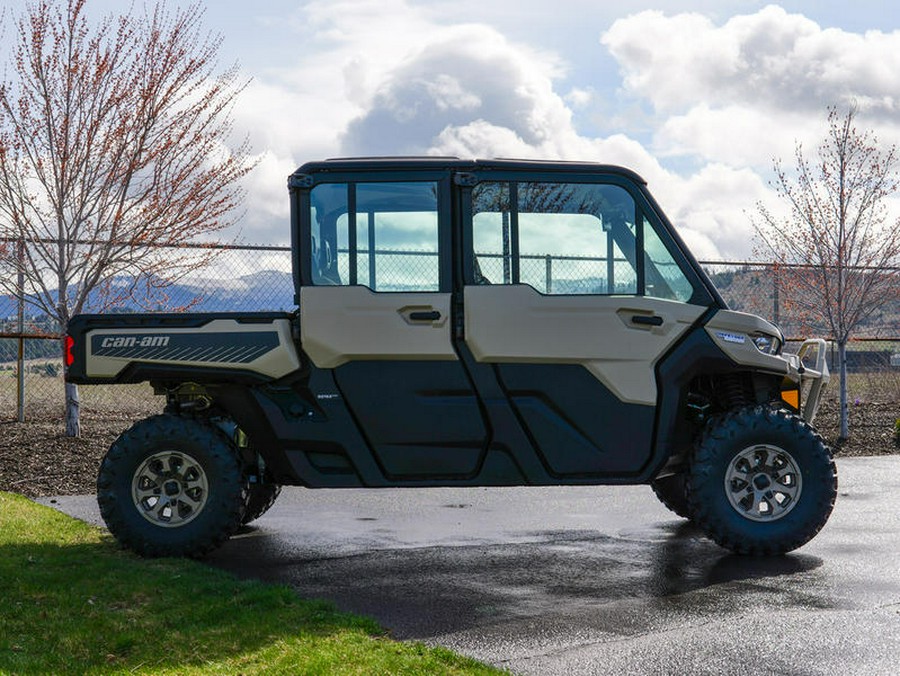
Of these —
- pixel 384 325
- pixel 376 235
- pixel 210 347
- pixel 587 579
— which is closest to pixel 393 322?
pixel 384 325

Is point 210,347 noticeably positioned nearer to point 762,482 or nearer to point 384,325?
point 384,325

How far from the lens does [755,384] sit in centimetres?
736

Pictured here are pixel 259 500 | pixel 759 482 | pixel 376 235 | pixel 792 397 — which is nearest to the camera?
pixel 376 235

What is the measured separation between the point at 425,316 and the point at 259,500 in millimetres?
2360

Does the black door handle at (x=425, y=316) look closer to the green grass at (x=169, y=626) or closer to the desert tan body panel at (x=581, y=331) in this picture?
the desert tan body panel at (x=581, y=331)

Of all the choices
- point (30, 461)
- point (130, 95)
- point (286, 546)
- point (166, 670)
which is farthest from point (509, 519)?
point (130, 95)

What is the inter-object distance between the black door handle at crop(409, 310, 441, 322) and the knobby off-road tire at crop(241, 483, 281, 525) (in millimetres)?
2106

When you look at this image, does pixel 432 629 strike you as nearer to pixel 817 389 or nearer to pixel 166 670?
pixel 166 670

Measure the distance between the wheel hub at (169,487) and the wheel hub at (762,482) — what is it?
333 cm

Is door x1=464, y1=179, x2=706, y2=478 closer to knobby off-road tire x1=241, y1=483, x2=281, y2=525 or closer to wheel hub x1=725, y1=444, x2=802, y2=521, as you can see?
wheel hub x1=725, y1=444, x2=802, y2=521

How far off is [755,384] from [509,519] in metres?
2.35

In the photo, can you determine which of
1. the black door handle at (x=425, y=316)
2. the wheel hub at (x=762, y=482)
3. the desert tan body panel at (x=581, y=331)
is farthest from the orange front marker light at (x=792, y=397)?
the black door handle at (x=425, y=316)

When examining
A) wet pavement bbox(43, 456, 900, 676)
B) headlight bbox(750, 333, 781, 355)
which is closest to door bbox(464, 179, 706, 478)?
headlight bbox(750, 333, 781, 355)

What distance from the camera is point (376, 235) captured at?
6895mm
